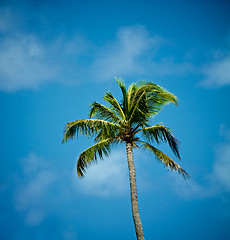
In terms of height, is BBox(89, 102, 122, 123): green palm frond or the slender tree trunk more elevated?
BBox(89, 102, 122, 123): green palm frond

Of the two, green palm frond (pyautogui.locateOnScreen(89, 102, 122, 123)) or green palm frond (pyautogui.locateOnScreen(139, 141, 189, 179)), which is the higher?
green palm frond (pyautogui.locateOnScreen(89, 102, 122, 123))

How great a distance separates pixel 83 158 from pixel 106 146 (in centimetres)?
118

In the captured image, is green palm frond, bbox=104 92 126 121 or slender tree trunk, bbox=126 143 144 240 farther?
green palm frond, bbox=104 92 126 121

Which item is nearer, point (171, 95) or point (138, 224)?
point (138, 224)

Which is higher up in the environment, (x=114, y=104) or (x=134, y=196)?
(x=114, y=104)

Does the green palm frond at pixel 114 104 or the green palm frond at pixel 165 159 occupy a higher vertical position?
the green palm frond at pixel 114 104

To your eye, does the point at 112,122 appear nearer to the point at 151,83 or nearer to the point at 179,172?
the point at 151,83

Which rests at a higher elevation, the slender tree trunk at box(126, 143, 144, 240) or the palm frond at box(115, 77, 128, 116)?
the palm frond at box(115, 77, 128, 116)

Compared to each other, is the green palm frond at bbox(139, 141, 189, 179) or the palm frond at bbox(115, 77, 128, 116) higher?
the palm frond at bbox(115, 77, 128, 116)

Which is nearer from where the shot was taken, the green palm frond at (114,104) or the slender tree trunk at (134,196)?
the slender tree trunk at (134,196)

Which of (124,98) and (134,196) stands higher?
(124,98)

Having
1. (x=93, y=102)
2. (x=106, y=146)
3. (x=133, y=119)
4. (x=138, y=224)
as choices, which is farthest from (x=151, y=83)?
(x=138, y=224)

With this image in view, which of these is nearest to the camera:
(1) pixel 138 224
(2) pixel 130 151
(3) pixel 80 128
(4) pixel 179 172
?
(1) pixel 138 224

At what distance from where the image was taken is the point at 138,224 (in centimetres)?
898
